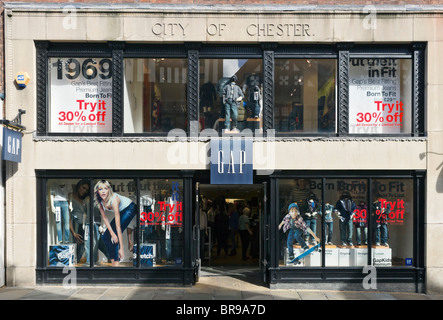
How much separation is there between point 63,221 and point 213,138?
15.3ft

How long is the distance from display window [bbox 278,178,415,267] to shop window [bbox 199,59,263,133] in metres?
2.03

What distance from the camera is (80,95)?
10.2 meters

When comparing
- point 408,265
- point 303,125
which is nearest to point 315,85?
point 303,125

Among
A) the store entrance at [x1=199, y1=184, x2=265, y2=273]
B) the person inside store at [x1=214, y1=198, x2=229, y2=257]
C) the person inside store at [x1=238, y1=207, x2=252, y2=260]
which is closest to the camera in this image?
the store entrance at [x1=199, y1=184, x2=265, y2=273]

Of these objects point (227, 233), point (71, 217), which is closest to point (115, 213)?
point (71, 217)

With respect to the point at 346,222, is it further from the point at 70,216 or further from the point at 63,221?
the point at 63,221

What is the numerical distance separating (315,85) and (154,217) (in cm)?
568

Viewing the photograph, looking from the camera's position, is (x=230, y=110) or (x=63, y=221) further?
(x=230, y=110)

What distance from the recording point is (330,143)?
9.83 metres

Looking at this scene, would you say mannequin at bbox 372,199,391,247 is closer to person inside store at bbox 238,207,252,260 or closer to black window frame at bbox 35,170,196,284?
person inside store at bbox 238,207,252,260

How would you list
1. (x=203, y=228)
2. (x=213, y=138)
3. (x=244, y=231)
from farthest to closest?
(x=244, y=231) → (x=203, y=228) → (x=213, y=138)

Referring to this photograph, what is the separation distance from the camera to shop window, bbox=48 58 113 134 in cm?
1016

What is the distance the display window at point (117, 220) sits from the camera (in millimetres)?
10008

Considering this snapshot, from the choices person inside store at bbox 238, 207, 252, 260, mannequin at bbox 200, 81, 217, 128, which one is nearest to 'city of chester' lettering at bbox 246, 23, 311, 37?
mannequin at bbox 200, 81, 217, 128
